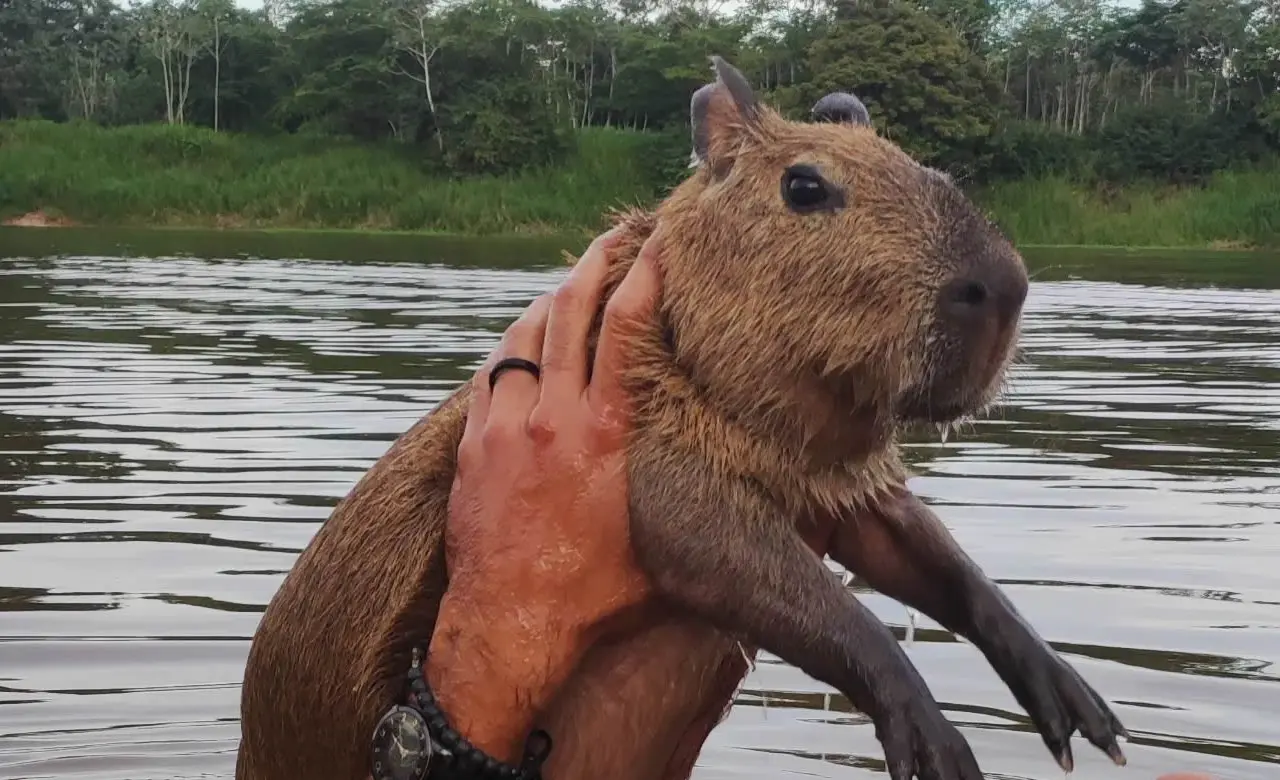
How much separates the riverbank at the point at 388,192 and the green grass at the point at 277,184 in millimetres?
41

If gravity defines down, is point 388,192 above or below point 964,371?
below

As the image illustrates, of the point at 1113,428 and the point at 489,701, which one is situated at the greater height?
the point at 489,701

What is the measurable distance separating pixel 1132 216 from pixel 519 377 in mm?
33338

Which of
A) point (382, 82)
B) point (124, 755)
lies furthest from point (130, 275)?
point (382, 82)

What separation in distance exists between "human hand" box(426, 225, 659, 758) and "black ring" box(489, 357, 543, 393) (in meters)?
0.06

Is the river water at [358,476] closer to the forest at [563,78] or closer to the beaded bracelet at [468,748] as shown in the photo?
the beaded bracelet at [468,748]

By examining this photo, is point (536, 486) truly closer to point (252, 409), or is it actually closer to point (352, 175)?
point (252, 409)

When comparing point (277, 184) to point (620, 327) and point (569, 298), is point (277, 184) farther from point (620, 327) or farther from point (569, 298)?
point (620, 327)

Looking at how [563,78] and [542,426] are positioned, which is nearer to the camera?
[542,426]

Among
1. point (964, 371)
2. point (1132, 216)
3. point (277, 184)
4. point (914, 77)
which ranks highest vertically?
point (914, 77)

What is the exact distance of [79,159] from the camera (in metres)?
40.8

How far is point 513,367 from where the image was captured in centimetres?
234

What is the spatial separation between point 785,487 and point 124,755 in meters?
1.96

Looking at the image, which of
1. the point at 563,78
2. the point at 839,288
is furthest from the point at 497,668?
the point at 563,78
